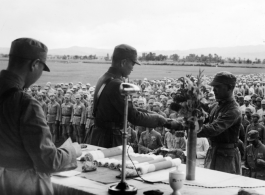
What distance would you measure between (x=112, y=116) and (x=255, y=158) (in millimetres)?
4165

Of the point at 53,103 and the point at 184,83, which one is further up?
the point at 184,83

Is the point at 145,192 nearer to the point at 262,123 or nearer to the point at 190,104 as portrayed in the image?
the point at 190,104

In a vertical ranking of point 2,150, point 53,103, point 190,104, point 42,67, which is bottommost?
point 53,103

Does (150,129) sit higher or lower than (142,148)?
higher

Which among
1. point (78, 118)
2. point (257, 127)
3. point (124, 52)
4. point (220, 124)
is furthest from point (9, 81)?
point (78, 118)

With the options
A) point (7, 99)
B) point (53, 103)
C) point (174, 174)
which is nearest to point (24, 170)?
point (7, 99)

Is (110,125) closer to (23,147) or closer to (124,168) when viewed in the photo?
(124,168)

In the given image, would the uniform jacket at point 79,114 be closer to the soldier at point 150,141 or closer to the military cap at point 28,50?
the soldier at point 150,141

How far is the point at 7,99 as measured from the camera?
2.19 metres

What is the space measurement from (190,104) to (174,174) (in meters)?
0.77

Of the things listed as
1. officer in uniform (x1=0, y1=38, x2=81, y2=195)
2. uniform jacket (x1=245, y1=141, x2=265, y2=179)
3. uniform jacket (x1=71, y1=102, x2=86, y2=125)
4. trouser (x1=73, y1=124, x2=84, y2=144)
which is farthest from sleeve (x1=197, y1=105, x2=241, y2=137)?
trouser (x1=73, y1=124, x2=84, y2=144)

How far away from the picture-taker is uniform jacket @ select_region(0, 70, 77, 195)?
213 centimetres

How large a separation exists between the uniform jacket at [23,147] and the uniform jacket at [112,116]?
150cm

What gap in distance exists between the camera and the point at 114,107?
153 inches
